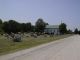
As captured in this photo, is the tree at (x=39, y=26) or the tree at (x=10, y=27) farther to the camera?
the tree at (x=39, y=26)

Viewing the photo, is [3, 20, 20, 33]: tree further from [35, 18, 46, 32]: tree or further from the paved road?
the paved road

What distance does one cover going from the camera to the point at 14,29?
131 meters

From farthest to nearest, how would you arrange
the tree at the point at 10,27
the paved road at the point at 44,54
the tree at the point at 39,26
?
1. the tree at the point at 39,26
2. the tree at the point at 10,27
3. the paved road at the point at 44,54

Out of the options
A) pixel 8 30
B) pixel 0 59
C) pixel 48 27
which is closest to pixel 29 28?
pixel 48 27

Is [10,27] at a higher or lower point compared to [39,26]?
higher

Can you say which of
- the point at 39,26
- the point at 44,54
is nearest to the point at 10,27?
the point at 39,26

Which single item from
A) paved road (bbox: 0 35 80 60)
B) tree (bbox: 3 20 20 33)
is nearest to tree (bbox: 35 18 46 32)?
tree (bbox: 3 20 20 33)

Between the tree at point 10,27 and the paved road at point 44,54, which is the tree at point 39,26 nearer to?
the tree at point 10,27

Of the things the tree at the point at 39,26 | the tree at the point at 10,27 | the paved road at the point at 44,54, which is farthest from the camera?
the tree at the point at 39,26

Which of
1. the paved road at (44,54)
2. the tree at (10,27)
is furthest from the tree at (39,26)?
the paved road at (44,54)

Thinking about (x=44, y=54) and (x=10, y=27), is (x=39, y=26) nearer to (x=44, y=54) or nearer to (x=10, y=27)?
(x=10, y=27)

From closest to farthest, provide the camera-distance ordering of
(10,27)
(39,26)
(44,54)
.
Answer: (44,54), (10,27), (39,26)

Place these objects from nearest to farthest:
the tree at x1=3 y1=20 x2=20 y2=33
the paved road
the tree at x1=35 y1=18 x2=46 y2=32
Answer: the paved road
the tree at x1=3 y1=20 x2=20 y2=33
the tree at x1=35 y1=18 x2=46 y2=32

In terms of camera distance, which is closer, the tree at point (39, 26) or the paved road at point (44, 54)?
the paved road at point (44, 54)
